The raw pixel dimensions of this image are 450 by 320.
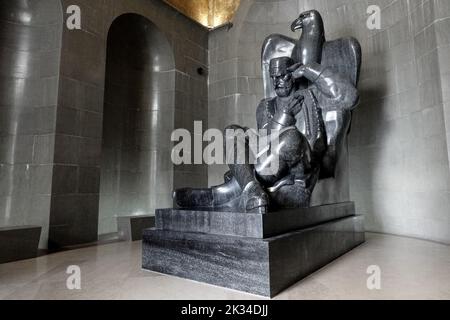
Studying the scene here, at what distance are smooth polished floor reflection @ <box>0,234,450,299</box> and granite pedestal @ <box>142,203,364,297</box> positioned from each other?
→ 0.08m

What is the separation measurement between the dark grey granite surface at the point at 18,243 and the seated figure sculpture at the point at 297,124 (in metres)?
1.73

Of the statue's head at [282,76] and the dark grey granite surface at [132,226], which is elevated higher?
the statue's head at [282,76]

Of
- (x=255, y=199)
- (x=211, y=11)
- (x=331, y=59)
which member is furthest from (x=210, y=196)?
(x=211, y=11)

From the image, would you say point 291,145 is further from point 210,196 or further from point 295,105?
point 295,105

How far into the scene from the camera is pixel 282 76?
3.22 m

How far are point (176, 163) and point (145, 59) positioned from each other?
2100mm

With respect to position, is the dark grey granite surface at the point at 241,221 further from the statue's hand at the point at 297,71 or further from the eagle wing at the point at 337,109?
the statue's hand at the point at 297,71

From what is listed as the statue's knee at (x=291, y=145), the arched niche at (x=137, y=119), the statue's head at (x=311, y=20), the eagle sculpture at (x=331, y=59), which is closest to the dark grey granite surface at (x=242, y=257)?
the statue's knee at (x=291, y=145)

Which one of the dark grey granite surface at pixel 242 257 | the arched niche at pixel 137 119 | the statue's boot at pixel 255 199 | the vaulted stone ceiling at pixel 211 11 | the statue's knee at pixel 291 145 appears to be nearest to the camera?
the dark grey granite surface at pixel 242 257

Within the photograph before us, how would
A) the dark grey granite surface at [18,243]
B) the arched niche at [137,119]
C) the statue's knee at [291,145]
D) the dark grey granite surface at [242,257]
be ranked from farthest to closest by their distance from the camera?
the arched niche at [137,119]
the dark grey granite surface at [18,243]
the statue's knee at [291,145]
the dark grey granite surface at [242,257]

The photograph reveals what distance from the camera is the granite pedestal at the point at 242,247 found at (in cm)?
191

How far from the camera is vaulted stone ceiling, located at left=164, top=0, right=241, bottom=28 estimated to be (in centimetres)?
620

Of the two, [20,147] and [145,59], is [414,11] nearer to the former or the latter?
[145,59]

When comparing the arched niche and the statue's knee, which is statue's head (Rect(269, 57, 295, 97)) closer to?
the statue's knee
